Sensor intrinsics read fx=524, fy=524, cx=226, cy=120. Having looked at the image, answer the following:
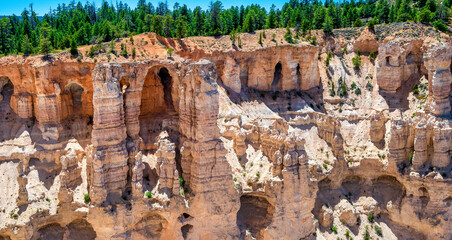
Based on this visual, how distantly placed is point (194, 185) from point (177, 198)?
2.50m

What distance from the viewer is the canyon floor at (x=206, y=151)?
5094cm

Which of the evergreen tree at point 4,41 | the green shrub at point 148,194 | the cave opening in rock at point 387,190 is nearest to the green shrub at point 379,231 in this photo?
the cave opening in rock at point 387,190

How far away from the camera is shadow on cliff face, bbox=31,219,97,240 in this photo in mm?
51562

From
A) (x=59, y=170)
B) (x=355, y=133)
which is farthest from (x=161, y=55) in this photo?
(x=355, y=133)

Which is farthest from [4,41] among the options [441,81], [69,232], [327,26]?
[441,81]

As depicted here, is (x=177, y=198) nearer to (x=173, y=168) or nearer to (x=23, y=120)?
(x=173, y=168)

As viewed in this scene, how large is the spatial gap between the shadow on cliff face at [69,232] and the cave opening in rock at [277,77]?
38350 millimetres

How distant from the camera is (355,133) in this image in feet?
232

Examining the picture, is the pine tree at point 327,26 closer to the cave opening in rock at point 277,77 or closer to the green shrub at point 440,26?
the cave opening in rock at point 277,77

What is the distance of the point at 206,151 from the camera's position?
5244 cm

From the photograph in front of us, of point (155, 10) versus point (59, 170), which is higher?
point (155, 10)

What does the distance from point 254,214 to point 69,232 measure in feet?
64.6

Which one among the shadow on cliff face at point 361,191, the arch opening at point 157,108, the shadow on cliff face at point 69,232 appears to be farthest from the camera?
the shadow on cliff face at point 361,191

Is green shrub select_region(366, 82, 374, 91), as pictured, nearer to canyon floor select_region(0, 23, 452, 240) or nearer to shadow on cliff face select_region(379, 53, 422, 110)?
canyon floor select_region(0, 23, 452, 240)
